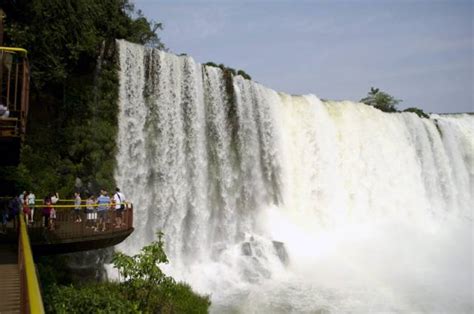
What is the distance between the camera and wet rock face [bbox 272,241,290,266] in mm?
21156

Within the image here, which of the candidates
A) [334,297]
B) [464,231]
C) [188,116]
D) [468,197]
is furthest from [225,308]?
[468,197]

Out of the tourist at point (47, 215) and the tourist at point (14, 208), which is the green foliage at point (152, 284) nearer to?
the tourist at point (47, 215)

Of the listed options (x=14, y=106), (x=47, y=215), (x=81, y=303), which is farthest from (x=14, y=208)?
(x=14, y=106)

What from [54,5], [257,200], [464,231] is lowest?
[464,231]

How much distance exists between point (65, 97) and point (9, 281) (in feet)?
46.4

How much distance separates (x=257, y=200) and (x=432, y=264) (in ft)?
32.0

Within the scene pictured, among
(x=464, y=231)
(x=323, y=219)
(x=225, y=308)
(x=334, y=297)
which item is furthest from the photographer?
(x=464, y=231)

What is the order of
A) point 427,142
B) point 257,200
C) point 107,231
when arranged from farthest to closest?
point 427,142, point 257,200, point 107,231

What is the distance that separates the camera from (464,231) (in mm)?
31359

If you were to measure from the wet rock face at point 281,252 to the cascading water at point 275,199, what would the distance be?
0.07m

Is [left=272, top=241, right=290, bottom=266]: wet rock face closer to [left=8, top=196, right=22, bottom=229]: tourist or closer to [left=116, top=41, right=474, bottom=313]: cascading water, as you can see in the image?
[left=116, top=41, right=474, bottom=313]: cascading water

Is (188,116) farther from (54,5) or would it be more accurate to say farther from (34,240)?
(34,240)

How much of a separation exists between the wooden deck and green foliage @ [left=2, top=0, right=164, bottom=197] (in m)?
9.42

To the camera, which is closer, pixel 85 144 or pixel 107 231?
pixel 107 231
